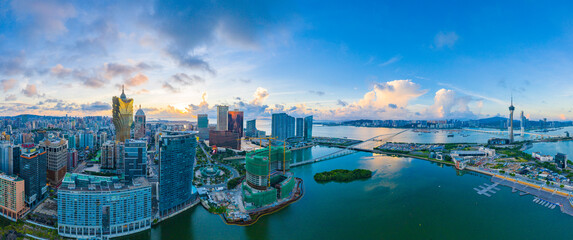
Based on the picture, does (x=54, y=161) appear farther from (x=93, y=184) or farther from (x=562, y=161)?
(x=562, y=161)

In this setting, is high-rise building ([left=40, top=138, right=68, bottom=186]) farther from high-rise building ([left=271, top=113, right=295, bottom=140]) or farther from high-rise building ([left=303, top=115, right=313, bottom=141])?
high-rise building ([left=303, top=115, right=313, bottom=141])

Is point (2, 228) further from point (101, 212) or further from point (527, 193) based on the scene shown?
point (527, 193)

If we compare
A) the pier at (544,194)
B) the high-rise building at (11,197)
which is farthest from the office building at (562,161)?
the high-rise building at (11,197)

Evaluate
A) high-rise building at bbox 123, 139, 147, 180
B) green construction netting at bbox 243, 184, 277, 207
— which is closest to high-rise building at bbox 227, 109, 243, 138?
high-rise building at bbox 123, 139, 147, 180

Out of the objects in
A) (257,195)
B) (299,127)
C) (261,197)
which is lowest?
(261,197)

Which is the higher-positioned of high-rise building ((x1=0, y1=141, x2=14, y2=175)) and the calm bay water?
high-rise building ((x1=0, y1=141, x2=14, y2=175))

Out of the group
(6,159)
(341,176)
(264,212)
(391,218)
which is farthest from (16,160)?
(391,218)

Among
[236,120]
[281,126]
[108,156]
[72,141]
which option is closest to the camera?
[108,156]
